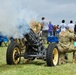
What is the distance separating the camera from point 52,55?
12680 mm

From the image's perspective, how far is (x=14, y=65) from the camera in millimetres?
12891

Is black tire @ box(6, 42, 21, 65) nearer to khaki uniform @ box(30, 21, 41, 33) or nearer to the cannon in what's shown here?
the cannon

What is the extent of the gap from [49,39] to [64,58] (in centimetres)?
1211

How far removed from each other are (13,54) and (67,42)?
2.23 meters

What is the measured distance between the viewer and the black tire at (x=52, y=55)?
1256 centimetres

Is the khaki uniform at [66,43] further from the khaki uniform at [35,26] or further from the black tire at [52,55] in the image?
the khaki uniform at [35,26]

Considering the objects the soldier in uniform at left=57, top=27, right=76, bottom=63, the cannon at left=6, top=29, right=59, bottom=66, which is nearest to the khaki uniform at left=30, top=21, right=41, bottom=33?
the cannon at left=6, top=29, right=59, bottom=66

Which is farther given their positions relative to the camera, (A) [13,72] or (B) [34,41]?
(B) [34,41]

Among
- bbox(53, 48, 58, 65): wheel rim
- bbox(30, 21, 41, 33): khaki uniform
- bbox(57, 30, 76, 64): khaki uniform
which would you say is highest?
bbox(30, 21, 41, 33): khaki uniform

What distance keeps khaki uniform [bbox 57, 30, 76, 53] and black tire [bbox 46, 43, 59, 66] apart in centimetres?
52

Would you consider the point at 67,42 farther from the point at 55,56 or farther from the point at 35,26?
the point at 35,26

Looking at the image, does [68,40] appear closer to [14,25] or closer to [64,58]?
[64,58]

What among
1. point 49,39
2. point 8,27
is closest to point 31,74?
point 8,27

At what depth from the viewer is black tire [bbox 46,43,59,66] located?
12562 mm
